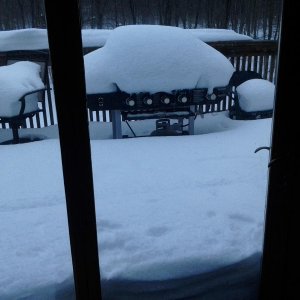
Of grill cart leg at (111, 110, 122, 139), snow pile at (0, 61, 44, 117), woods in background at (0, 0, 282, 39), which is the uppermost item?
woods in background at (0, 0, 282, 39)

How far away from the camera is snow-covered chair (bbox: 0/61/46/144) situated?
3.94m

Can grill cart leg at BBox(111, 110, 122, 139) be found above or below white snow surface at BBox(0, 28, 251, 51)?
below

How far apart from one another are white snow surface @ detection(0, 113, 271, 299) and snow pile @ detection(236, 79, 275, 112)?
4.56ft

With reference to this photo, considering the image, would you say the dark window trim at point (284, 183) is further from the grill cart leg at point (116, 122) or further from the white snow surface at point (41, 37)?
the white snow surface at point (41, 37)

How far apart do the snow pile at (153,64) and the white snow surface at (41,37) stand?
119 cm

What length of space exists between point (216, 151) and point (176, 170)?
54 cm

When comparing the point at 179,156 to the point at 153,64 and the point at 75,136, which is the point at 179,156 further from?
the point at 75,136

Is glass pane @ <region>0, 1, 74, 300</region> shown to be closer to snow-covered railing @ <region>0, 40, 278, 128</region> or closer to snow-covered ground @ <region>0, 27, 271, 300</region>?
snow-covered ground @ <region>0, 27, 271, 300</region>

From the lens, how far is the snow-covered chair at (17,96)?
394 cm

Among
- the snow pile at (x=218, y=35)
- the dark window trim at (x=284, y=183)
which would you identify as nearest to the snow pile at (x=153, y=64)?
the snow pile at (x=218, y=35)

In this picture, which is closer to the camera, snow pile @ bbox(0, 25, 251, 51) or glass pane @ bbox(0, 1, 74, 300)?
glass pane @ bbox(0, 1, 74, 300)

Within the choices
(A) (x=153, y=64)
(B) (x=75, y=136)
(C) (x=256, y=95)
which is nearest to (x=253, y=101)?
(C) (x=256, y=95)

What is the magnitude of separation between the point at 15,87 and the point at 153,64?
1.58 meters

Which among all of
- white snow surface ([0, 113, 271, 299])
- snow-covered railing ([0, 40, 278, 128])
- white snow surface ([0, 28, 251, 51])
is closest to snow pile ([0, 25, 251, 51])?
white snow surface ([0, 28, 251, 51])
